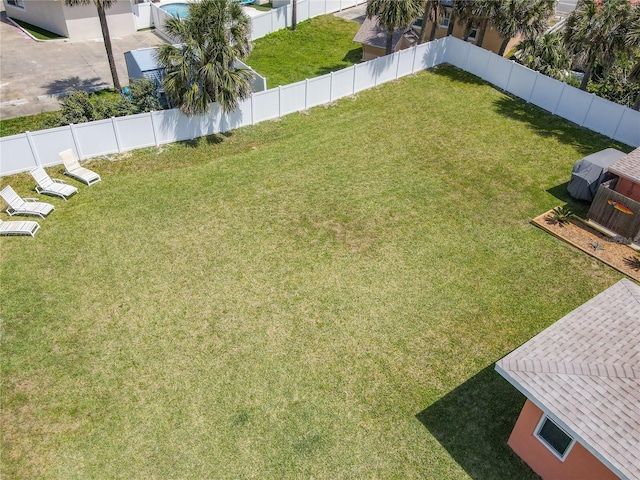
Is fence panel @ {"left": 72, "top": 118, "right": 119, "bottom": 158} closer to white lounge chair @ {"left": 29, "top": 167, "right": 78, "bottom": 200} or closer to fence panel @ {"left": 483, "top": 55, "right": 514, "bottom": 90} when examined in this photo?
white lounge chair @ {"left": 29, "top": 167, "right": 78, "bottom": 200}

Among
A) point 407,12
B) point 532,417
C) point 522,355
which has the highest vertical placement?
point 407,12

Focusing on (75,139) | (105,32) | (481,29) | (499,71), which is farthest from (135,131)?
(481,29)

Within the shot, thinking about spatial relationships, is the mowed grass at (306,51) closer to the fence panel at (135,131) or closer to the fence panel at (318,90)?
the fence panel at (318,90)

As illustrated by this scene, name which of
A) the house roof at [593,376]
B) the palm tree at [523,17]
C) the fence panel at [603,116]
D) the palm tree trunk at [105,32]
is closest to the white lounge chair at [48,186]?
the palm tree trunk at [105,32]

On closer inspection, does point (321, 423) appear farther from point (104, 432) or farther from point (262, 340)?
point (104, 432)

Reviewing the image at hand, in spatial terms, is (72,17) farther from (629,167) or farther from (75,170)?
(629,167)

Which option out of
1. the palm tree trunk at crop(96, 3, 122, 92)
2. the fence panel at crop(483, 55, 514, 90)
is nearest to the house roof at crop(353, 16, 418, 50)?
the fence panel at crop(483, 55, 514, 90)

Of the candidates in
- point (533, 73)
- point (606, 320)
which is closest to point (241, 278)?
point (606, 320)
